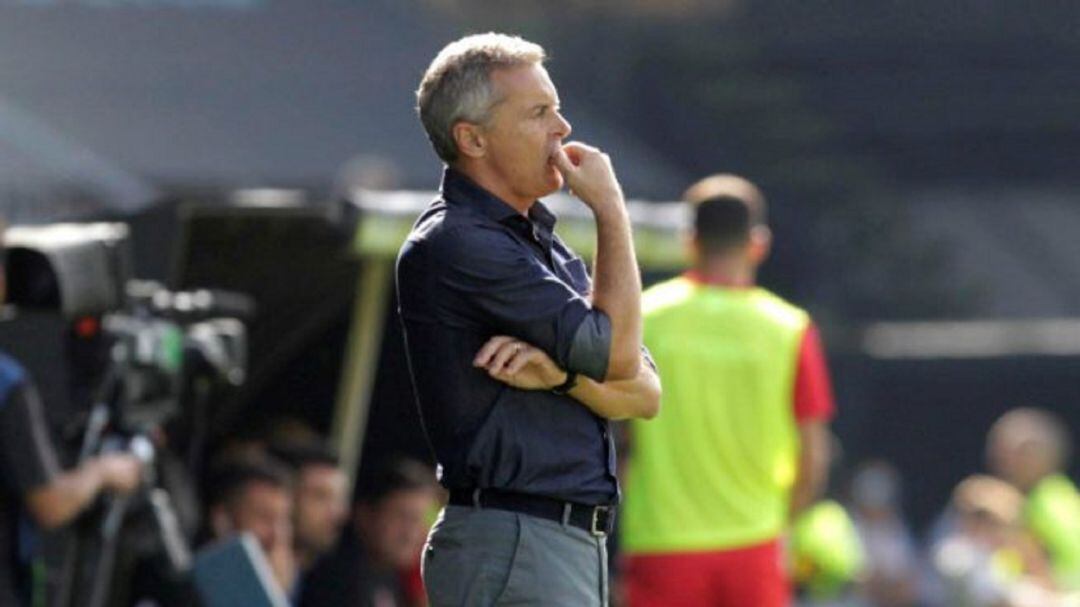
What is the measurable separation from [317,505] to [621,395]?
4324mm

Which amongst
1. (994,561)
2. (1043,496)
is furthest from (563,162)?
(1043,496)

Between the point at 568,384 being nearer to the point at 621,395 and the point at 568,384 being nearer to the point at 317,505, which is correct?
the point at 621,395

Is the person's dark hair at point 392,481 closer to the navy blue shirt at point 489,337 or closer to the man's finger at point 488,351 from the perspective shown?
the navy blue shirt at point 489,337

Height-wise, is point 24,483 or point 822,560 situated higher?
point 24,483

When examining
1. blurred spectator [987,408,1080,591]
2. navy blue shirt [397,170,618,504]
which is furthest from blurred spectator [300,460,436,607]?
blurred spectator [987,408,1080,591]

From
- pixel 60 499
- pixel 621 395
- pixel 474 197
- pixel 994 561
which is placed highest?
pixel 474 197

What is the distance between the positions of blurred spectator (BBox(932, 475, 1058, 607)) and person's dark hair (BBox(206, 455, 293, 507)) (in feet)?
17.0

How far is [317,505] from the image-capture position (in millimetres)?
9859

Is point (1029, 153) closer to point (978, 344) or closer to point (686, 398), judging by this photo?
point (978, 344)

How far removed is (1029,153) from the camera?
86.0ft

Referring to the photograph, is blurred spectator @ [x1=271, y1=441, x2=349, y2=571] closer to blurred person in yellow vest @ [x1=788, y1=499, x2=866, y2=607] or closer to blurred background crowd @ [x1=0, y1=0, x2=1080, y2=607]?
blurred background crowd @ [x1=0, y1=0, x2=1080, y2=607]

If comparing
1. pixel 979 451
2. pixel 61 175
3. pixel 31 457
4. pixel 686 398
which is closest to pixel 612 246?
pixel 31 457

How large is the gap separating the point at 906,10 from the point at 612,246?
71.3 feet

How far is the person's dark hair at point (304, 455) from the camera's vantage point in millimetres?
9938
